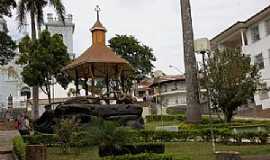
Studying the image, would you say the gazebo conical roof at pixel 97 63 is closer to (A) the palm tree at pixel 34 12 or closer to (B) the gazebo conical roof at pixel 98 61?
(B) the gazebo conical roof at pixel 98 61

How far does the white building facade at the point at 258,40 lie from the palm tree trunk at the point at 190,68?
11.1m

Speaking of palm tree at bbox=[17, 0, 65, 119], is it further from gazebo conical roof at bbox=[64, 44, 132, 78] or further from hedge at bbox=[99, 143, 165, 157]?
hedge at bbox=[99, 143, 165, 157]

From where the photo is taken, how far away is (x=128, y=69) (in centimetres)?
2933

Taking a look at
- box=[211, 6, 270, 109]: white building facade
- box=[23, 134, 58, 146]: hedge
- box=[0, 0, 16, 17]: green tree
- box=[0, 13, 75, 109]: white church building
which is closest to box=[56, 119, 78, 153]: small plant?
box=[23, 134, 58, 146]: hedge

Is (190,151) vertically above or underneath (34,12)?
underneath

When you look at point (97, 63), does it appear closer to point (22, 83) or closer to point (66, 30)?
point (22, 83)

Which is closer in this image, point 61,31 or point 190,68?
point 190,68

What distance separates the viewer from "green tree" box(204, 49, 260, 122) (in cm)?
2609

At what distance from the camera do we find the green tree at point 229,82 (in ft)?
85.6

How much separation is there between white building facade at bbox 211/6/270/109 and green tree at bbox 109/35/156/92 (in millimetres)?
8368

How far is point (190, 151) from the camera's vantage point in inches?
632

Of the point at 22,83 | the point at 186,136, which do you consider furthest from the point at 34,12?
the point at 22,83

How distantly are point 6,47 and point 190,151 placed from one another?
1505cm

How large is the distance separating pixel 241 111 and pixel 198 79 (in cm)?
1760
